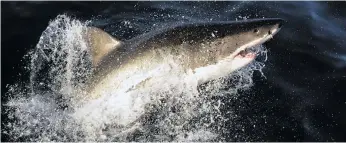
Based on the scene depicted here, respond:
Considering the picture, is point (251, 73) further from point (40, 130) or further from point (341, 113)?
point (40, 130)

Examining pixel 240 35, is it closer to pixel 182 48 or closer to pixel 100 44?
pixel 182 48

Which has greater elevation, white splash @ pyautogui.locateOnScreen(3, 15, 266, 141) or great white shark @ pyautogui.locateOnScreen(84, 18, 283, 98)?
great white shark @ pyautogui.locateOnScreen(84, 18, 283, 98)

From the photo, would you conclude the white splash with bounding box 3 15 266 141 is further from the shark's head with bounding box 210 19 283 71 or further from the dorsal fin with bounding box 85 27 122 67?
the shark's head with bounding box 210 19 283 71

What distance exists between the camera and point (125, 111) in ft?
13.5

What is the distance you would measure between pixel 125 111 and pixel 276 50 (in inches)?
90.0

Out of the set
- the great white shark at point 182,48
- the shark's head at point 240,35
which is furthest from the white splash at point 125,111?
the shark's head at point 240,35

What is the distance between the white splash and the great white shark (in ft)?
0.33

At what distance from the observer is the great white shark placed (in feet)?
13.0

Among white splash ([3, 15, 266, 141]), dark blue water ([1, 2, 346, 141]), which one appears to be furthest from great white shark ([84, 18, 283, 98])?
dark blue water ([1, 2, 346, 141])

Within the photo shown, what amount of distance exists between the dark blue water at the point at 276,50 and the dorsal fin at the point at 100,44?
1081mm

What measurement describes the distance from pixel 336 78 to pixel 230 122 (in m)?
1.57

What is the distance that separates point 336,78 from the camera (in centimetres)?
488

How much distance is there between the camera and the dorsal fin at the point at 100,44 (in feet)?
13.4

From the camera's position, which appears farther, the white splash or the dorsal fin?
the dorsal fin
